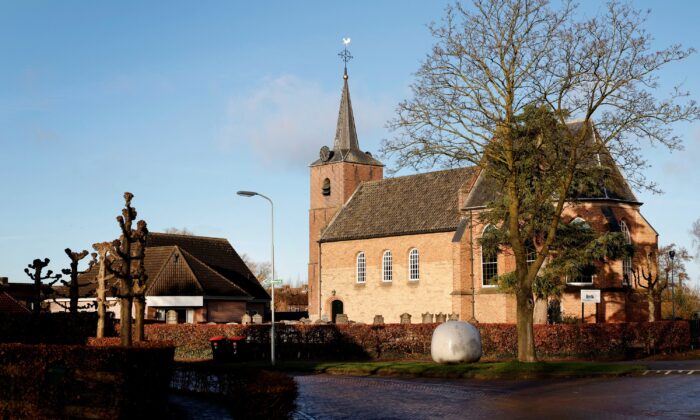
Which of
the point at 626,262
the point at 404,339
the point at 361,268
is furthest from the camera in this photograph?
the point at 361,268

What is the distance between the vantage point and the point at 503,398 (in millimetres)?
21422

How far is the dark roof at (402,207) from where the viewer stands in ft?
194

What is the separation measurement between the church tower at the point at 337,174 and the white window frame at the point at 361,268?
4.55m

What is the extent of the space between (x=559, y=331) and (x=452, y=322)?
23.8ft

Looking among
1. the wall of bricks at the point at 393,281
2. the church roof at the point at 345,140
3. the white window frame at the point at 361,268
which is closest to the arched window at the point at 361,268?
the white window frame at the point at 361,268

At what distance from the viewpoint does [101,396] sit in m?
17.0

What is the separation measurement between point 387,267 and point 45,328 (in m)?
29.1

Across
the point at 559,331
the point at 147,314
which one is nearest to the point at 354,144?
the point at 147,314

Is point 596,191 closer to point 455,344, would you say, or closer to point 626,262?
point 455,344

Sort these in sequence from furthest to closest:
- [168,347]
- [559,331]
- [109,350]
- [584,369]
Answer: [559,331], [584,369], [168,347], [109,350]

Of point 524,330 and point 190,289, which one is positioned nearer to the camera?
point 524,330

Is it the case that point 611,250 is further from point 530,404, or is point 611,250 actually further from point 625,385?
point 530,404

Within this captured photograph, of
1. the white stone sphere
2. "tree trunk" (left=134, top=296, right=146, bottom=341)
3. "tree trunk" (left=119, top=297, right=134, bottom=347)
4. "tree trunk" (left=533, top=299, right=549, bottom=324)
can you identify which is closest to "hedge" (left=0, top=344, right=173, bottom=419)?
"tree trunk" (left=119, top=297, right=134, bottom=347)

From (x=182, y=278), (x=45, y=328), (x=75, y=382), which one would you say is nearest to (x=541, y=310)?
(x=182, y=278)
